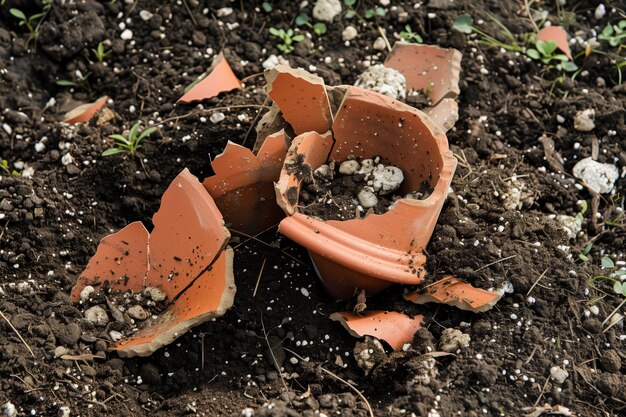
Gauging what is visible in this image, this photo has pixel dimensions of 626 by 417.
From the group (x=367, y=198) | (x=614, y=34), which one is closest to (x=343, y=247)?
(x=367, y=198)

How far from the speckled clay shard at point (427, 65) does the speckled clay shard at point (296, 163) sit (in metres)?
0.59

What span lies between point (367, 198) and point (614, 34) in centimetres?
153

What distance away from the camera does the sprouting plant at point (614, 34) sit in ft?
10.6

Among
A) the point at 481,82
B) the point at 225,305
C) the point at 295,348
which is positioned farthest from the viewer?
the point at 481,82

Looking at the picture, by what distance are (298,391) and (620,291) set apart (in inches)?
43.8

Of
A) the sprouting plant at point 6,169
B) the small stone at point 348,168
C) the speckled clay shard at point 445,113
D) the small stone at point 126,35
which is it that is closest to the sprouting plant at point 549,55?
the speckled clay shard at point 445,113

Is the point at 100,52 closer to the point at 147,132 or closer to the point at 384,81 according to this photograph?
the point at 147,132

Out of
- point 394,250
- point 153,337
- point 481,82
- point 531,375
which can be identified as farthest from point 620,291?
point 153,337

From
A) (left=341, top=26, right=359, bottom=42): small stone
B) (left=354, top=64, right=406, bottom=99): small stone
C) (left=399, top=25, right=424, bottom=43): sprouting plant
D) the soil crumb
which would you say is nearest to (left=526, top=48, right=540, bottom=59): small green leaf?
(left=399, top=25, right=424, bottom=43): sprouting plant

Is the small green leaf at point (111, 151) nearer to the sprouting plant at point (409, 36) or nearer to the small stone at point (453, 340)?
the sprouting plant at point (409, 36)

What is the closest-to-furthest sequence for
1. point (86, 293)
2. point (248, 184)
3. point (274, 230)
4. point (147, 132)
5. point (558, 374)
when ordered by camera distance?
point (558, 374) < point (86, 293) < point (248, 184) < point (274, 230) < point (147, 132)

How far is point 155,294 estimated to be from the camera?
256cm

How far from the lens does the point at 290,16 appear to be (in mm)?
3291

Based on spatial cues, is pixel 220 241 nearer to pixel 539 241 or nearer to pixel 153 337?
pixel 153 337
